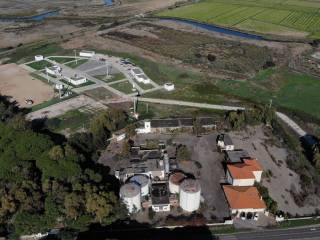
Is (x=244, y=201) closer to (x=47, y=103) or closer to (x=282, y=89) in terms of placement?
(x=282, y=89)

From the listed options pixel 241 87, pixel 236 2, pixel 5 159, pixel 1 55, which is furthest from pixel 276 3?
pixel 5 159

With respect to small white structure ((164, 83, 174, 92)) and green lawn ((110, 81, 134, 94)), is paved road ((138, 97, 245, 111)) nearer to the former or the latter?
green lawn ((110, 81, 134, 94))

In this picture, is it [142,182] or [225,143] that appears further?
[225,143]

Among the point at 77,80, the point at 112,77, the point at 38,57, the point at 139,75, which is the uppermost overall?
the point at 38,57

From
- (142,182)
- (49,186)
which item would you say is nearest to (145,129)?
(142,182)

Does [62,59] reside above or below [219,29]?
below

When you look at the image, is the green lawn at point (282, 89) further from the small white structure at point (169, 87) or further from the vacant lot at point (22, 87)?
the vacant lot at point (22, 87)

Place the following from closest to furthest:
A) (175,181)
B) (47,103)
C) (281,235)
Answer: (281,235)
(175,181)
(47,103)
